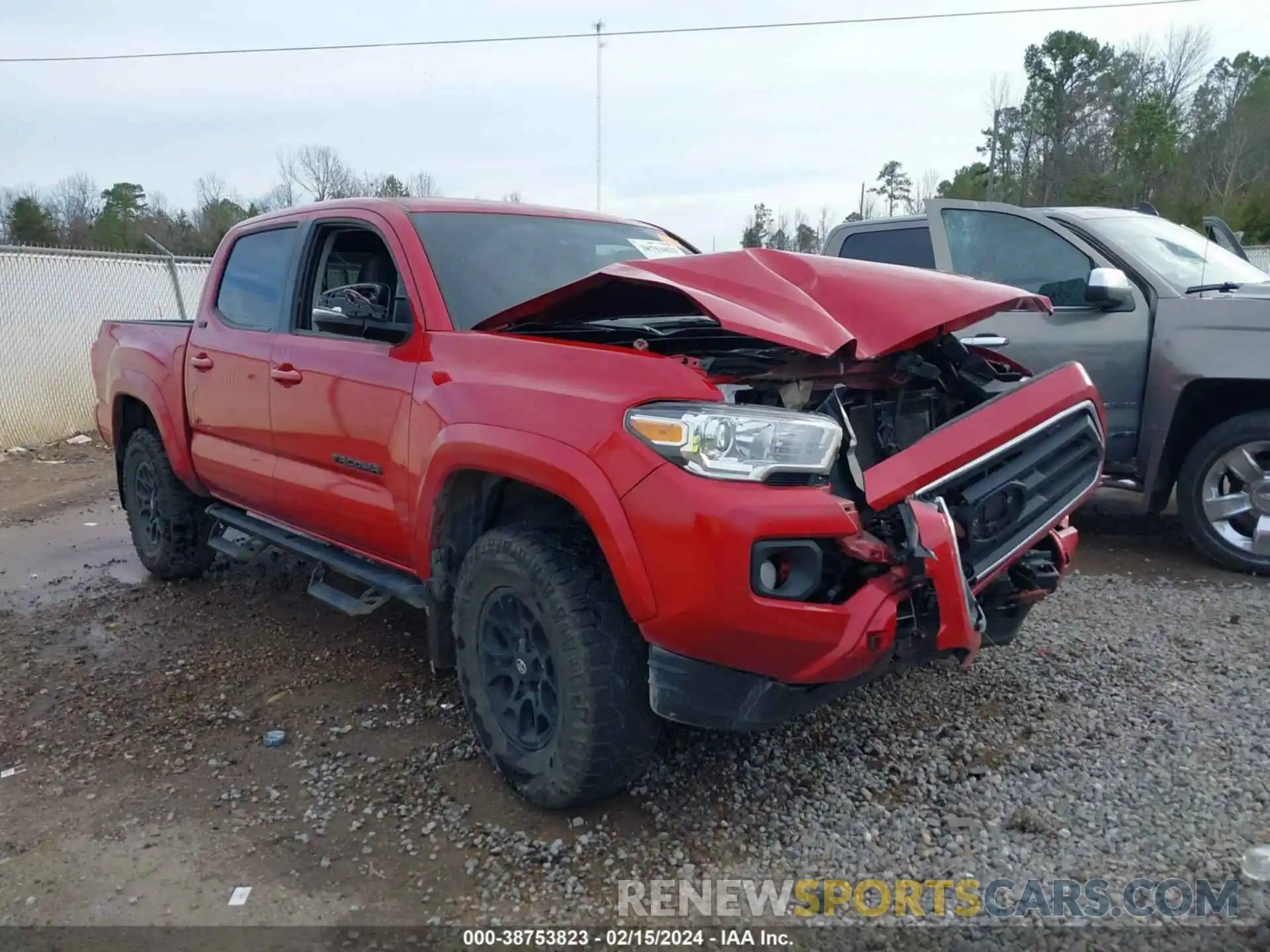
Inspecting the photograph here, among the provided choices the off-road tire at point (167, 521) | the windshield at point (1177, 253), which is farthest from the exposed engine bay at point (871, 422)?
the off-road tire at point (167, 521)

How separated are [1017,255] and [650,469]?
4.13 meters

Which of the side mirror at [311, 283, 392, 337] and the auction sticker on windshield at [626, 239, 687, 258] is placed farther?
the auction sticker on windshield at [626, 239, 687, 258]

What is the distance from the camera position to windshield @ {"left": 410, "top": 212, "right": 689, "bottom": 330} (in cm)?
358

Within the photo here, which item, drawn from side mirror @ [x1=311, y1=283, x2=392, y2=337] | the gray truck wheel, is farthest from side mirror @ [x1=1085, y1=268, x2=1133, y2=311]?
side mirror @ [x1=311, y1=283, x2=392, y2=337]

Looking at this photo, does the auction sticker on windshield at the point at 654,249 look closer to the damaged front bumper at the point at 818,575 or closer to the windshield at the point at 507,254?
the windshield at the point at 507,254

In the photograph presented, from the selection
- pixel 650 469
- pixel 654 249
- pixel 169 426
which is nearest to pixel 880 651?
pixel 650 469

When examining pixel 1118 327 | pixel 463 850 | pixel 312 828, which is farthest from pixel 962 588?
pixel 1118 327

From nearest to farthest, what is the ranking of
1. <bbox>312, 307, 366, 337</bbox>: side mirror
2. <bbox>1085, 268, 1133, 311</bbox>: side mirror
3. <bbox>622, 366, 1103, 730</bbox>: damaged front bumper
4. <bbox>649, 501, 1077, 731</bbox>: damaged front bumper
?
<bbox>622, 366, 1103, 730</bbox>: damaged front bumper → <bbox>649, 501, 1077, 731</bbox>: damaged front bumper → <bbox>312, 307, 366, 337</bbox>: side mirror → <bbox>1085, 268, 1133, 311</bbox>: side mirror

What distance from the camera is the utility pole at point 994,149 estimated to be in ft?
104

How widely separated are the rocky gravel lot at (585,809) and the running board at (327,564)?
0.43 metres

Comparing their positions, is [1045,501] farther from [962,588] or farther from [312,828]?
[312,828]

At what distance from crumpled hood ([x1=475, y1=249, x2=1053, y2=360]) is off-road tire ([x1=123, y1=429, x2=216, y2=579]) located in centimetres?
305

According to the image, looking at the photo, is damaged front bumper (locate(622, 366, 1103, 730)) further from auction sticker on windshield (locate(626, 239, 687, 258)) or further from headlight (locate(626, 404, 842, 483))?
auction sticker on windshield (locate(626, 239, 687, 258))

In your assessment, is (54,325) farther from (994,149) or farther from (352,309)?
(994,149)
